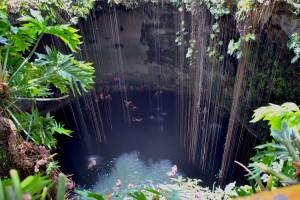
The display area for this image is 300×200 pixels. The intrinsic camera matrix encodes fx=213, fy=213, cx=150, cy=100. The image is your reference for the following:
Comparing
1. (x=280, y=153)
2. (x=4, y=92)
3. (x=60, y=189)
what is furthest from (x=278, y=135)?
(x=4, y=92)

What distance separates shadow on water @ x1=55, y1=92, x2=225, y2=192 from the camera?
468cm

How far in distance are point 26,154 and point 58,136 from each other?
482 centimetres

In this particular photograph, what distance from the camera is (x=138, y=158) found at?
511 centimetres

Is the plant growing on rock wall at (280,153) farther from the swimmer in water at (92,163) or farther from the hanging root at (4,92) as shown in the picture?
the swimmer in water at (92,163)

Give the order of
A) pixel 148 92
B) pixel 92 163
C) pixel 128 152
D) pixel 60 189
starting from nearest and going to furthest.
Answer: pixel 60 189
pixel 92 163
pixel 128 152
pixel 148 92

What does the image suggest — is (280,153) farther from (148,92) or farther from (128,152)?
(148,92)

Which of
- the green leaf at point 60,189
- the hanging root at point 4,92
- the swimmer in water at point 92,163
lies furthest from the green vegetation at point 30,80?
the swimmer in water at point 92,163

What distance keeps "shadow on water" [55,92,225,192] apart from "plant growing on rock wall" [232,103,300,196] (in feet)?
11.4

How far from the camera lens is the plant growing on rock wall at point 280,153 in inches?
22.2

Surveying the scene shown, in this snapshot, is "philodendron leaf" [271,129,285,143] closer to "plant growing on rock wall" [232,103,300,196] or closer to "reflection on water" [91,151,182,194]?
"plant growing on rock wall" [232,103,300,196]

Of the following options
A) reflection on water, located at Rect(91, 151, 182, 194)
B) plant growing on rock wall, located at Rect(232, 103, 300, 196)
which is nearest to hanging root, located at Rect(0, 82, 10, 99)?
plant growing on rock wall, located at Rect(232, 103, 300, 196)

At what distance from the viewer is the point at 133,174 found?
15.6 feet

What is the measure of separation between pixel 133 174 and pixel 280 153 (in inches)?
173

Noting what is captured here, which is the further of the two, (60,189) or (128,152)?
(128,152)
